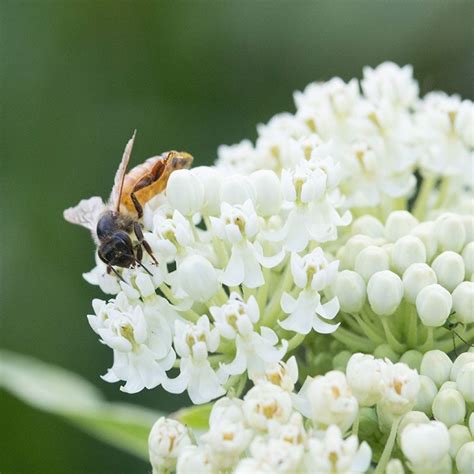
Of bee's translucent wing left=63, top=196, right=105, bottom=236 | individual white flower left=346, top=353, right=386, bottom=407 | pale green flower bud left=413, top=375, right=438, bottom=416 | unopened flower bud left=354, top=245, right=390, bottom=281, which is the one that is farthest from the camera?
bee's translucent wing left=63, top=196, right=105, bottom=236

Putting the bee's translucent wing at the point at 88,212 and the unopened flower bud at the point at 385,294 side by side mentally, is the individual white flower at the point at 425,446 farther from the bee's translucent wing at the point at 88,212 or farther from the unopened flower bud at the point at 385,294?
the bee's translucent wing at the point at 88,212

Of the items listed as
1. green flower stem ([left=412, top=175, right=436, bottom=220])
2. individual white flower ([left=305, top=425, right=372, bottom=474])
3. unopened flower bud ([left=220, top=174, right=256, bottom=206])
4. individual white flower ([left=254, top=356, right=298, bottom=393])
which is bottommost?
individual white flower ([left=305, top=425, right=372, bottom=474])

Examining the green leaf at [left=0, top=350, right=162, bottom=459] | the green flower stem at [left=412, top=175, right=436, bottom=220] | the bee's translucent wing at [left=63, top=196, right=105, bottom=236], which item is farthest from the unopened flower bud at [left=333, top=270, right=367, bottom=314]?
the green leaf at [left=0, top=350, right=162, bottom=459]

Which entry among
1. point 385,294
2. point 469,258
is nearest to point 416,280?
point 385,294

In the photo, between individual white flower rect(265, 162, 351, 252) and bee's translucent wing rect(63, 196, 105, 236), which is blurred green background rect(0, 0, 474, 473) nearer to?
bee's translucent wing rect(63, 196, 105, 236)

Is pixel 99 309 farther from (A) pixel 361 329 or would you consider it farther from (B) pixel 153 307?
(A) pixel 361 329

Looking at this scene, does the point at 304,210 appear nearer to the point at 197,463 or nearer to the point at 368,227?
the point at 368,227

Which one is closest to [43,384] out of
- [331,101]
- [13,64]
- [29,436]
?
[29,436]
